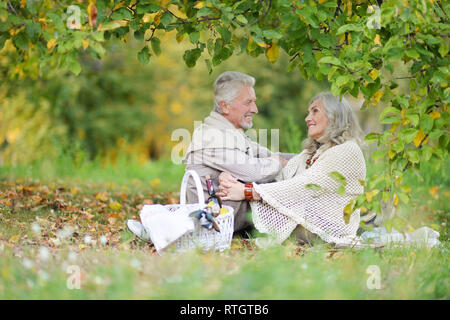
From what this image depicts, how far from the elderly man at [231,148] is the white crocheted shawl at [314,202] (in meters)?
0.21

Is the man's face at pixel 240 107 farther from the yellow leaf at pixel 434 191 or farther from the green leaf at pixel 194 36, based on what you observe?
the yellow leaf at pixel 434 191

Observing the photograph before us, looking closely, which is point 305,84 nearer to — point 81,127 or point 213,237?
point 81,127

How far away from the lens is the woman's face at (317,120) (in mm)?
4277

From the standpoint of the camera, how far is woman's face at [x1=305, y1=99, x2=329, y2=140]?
4.28 m

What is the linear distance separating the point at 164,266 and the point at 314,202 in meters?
1.64

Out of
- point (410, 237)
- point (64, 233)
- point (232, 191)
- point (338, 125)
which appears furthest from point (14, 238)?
point (410, 237)

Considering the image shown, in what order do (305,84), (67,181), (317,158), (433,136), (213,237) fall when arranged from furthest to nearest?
1. (305,84)
2. (67,181)
3. (317,158)
4. (213,237)
5. (433,136)

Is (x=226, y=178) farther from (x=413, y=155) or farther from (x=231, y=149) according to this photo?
(x=413, y=155)

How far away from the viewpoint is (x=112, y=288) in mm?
2469

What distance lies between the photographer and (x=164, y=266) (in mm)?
2754

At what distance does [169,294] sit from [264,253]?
895 mm

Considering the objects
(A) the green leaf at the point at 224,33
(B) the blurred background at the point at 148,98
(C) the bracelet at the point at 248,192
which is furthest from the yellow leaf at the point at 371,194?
(B) the blurred background at the point at 148,98

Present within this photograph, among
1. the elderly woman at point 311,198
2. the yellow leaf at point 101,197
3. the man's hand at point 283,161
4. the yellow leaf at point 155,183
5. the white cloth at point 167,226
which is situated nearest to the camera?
the white cloth at point 167,226
